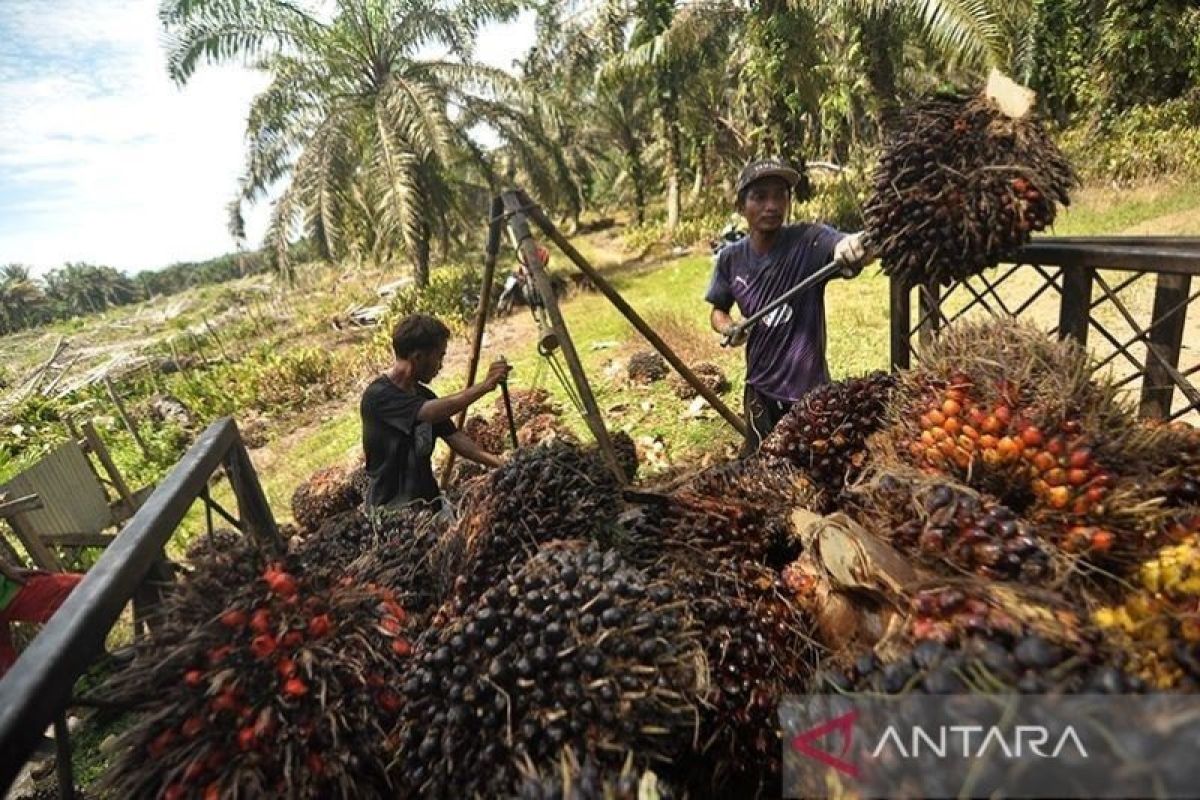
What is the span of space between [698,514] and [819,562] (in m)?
0.45

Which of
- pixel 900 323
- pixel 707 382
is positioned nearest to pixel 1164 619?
pixel 900 323

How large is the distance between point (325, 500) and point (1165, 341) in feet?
17.7

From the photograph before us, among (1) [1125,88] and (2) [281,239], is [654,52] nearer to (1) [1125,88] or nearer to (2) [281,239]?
(2) [281,239]

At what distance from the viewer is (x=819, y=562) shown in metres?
1.22

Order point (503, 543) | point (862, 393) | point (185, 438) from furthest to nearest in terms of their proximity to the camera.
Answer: point (185, 438), point (862, 393), point (503, 543)

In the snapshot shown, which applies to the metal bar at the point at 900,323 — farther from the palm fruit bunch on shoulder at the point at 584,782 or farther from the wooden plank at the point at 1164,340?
the palm fruit bunch on shoulder at the point at 584,782

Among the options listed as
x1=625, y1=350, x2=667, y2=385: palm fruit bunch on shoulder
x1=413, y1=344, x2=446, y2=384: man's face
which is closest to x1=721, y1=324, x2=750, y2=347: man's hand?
x1=413, y1=344, x2=446, y2=384: man's face

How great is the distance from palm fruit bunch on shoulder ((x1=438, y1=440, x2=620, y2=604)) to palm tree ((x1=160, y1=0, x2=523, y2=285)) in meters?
11.3

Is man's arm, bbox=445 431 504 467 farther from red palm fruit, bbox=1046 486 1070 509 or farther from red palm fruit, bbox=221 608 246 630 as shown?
red palm fruit, bbox=1046 486 1070 509

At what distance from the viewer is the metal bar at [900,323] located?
2459 mm

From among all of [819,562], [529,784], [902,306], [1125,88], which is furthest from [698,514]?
[1125,88]

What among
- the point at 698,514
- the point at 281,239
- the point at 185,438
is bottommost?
the point at 185,438

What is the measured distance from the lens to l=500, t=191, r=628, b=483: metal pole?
2541mm

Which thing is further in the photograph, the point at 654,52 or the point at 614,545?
the point at 654,52
